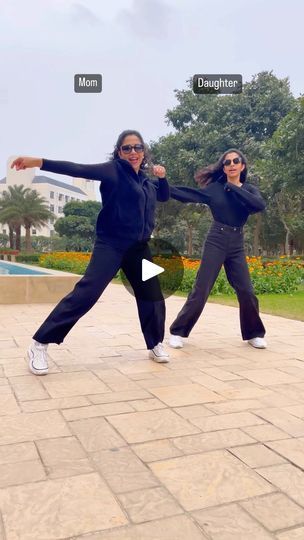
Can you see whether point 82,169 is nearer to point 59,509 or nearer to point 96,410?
point 96,410

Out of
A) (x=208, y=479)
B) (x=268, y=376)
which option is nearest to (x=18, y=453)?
(x=208, y=479)

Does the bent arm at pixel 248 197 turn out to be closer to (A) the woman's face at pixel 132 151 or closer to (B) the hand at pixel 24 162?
(A) the woman's face at pixel 132 151

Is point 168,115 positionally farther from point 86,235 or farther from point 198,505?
point 198,505

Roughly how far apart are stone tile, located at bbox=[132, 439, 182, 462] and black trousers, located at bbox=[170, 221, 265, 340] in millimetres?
2232

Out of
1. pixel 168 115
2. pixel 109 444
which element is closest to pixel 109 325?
pixel 109 444

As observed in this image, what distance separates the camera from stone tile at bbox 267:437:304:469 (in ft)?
7.02

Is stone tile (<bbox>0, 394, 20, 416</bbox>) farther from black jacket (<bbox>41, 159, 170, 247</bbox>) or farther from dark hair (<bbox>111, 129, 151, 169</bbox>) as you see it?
dark hair (<bbox>111, 129, 151, 169</bbox>)

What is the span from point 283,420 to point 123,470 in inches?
41.1

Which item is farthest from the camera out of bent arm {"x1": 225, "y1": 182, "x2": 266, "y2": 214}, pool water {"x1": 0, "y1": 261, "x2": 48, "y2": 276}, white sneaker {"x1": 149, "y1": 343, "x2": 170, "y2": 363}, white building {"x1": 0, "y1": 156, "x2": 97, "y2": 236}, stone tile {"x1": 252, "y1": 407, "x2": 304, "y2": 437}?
white building {"x1": 0, "y1": 156, "x2": 97, "y2": 236}

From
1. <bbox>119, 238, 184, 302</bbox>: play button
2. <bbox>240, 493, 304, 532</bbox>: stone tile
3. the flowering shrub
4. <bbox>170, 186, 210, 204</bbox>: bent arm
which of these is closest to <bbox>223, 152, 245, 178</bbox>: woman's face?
<bbox>170, 186, 210, 204</bbox>: bent arm

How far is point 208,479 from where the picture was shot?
1930 mm

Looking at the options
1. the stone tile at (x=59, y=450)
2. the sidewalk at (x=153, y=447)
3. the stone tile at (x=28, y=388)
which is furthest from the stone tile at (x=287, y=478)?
the stone tile at (x=28, y=388)

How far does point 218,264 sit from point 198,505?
2.89 meters

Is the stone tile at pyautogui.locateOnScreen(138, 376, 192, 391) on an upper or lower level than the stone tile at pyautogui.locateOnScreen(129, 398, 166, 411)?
lower
